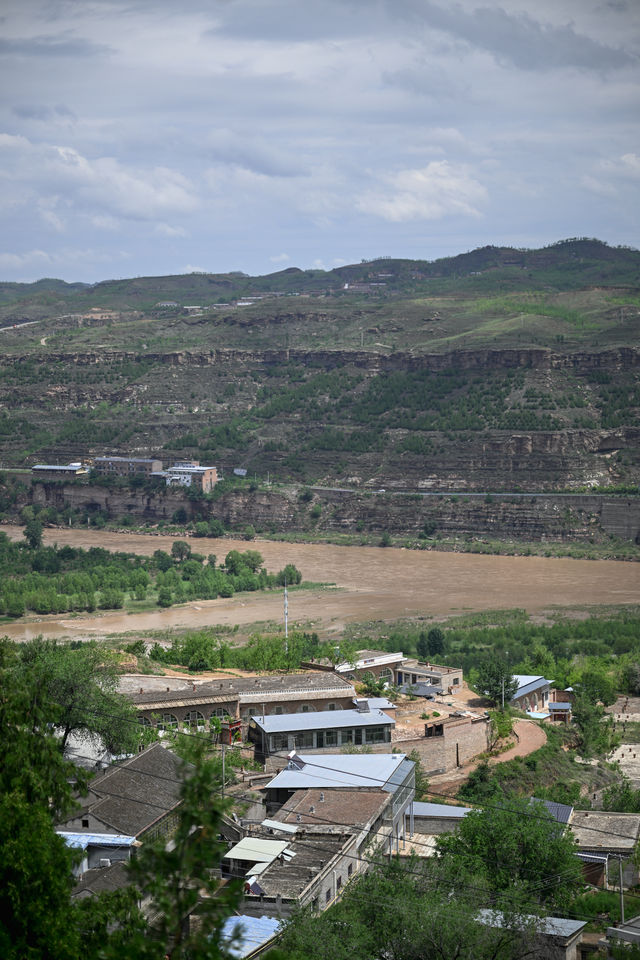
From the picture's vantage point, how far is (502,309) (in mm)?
148250

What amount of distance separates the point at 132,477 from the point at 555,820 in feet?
307

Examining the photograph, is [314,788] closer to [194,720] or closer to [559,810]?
[559,810]

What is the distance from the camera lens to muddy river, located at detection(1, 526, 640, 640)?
232 feet

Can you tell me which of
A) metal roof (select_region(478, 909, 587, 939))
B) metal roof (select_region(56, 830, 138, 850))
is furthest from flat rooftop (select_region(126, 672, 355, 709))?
metal roof (select_region(478, 909, 587, 939))

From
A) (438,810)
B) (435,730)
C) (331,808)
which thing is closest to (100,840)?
(331,808)

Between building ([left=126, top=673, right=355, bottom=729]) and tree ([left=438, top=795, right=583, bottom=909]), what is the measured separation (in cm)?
1137

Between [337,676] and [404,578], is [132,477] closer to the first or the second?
[404,578]

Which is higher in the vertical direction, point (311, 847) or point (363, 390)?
point (363, 390)

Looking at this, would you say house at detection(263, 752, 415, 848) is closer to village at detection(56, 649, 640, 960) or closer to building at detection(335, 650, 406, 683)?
village at detection(56, 649, 640, 960)

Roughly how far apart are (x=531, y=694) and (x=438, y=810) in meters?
16.9

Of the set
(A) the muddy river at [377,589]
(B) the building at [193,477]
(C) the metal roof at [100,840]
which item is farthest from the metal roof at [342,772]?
(B) the building at [193,477]

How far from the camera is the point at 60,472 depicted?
122625mm

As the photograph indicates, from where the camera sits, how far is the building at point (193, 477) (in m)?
116

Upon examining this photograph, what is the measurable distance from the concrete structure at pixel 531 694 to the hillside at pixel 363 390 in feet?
190
